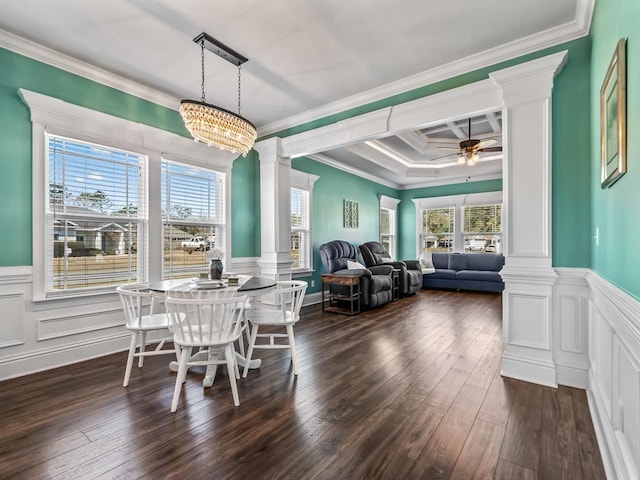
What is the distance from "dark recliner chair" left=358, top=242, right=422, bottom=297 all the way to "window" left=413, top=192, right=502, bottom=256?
6.25 feet

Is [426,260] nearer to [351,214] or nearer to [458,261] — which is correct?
[458,261]

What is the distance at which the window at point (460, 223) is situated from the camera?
783 centimetres

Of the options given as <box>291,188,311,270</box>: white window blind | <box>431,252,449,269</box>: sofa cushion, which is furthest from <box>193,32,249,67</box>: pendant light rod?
<box>431,252,449,269</box>: sofa cushion

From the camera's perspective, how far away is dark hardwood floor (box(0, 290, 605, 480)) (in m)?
1.61

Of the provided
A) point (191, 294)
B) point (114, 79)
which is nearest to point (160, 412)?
point (191, 294)

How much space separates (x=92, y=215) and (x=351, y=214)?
16.0 ft

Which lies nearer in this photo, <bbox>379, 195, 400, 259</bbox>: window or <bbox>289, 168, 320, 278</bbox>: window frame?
<bbox>289, 168, 320, 278</bbox>: window frame

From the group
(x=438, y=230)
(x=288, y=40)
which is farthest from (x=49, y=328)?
(x=438, y=230)

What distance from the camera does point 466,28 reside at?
8.61 feet

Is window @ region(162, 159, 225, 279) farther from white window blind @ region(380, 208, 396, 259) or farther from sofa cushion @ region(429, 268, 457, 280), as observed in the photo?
sofa cushion @ region(429, 268, 457, 280)

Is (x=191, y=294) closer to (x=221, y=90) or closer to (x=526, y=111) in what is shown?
(x=221, y=90)

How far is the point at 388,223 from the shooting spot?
879 cm

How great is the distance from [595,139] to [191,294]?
3.12m

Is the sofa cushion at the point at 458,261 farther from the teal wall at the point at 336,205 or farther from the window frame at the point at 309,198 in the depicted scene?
the window frame at the point at 309,198
